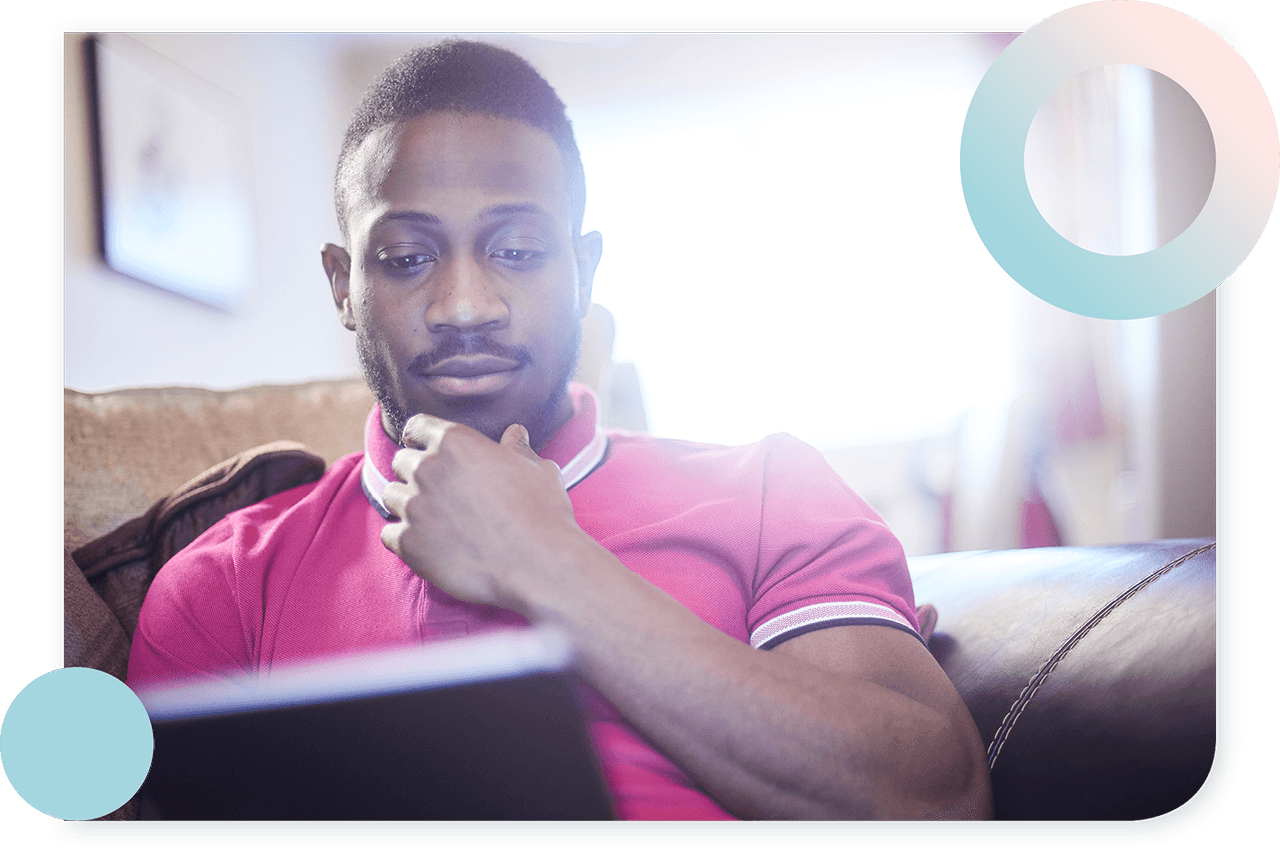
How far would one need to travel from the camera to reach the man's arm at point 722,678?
33.9 inches

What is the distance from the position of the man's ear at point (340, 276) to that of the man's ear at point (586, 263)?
24cm

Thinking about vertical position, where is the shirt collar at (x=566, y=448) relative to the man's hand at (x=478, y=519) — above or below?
above

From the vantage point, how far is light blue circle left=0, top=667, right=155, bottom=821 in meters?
0.98

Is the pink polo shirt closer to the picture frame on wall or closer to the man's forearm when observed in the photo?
the man's forearm

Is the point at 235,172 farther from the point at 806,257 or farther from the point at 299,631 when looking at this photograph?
the point at 806,257

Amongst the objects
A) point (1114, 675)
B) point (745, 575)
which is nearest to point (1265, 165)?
point (1114, 675)

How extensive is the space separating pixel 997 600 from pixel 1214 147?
51cm

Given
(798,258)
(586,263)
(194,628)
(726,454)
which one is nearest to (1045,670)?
(726,454)

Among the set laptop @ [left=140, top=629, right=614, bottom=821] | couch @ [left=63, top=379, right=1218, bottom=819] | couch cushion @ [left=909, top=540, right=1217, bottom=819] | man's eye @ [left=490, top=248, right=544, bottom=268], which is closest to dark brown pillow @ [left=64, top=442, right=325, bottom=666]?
couch @ [left=63, top=379, right=1218, bottom=819]

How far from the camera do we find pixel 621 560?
0.95m

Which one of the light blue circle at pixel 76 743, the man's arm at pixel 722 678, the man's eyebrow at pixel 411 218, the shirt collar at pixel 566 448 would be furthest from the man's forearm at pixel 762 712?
the light blue circle at pixel 76 743

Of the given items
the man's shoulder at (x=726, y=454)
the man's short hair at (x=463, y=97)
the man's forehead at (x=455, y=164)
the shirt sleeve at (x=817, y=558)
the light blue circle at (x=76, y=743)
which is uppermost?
the man's short hair at (x=463, y=97)

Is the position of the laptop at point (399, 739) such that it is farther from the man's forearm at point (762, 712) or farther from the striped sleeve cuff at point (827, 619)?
the striped sleeve cuff at point (827, 619)

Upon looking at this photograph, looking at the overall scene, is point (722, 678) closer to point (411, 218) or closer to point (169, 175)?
point (411, 218)
